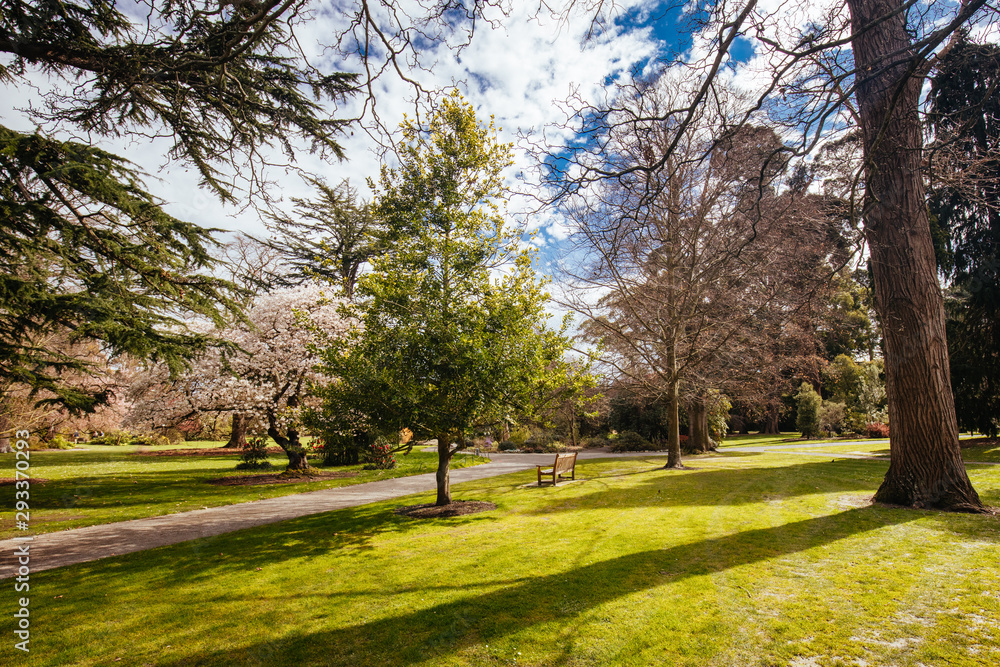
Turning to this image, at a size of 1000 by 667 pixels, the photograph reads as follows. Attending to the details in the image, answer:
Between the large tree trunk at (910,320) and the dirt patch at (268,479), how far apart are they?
13.5 m

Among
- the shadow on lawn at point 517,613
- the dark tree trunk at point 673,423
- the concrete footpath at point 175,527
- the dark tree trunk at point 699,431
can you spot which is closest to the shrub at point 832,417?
the dark tree trunk at point 699,431

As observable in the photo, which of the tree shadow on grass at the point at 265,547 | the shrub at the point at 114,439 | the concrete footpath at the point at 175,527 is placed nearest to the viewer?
the tree shadow on grass at the point at 265,547

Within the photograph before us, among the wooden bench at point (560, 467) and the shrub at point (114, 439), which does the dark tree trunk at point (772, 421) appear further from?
the shrub at point (114, 439)

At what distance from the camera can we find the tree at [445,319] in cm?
731

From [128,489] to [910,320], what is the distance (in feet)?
55.9

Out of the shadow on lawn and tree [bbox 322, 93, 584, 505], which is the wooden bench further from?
the shadow on lawn

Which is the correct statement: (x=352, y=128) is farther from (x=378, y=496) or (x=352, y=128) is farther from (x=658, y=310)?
(x=658, y=310)

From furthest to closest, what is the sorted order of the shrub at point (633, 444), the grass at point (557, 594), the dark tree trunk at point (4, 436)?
the shrub at point (633, 444) < the dark tree trunk at point (4, 436) < the grass at point (557, 594)

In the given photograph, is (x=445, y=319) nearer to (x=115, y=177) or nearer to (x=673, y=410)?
(x=115, y=177)

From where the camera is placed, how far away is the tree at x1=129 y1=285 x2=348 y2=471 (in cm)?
1371

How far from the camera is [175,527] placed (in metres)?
7.74

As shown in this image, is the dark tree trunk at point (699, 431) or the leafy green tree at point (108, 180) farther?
the dark tree trunk at point (699, 431)

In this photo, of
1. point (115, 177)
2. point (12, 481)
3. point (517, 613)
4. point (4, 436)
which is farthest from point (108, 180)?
point (4, 436)

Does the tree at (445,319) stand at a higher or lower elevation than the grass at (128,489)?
higher
